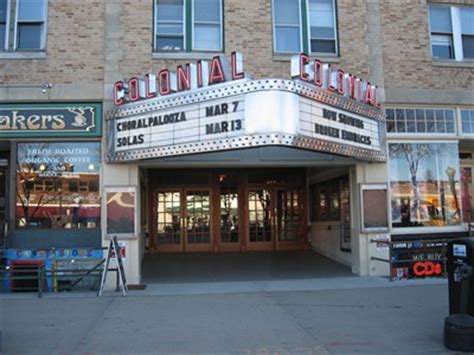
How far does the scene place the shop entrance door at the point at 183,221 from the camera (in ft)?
57.3

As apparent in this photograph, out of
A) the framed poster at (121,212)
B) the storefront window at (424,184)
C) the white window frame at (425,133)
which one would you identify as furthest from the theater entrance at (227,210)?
the framed poster at (121,212)

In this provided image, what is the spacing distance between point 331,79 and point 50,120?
6.29 meters

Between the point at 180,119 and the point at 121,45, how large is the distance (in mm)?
3051

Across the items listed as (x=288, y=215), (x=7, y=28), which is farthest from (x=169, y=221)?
(x=7, y=28)

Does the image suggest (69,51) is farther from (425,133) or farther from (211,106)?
(425,133)

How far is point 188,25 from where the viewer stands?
12.3 meters

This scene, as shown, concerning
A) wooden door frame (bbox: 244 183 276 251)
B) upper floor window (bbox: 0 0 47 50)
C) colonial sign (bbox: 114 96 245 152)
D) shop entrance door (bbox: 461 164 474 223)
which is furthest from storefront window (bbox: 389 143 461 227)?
upper floor window (bbox: 0 0 47 50)

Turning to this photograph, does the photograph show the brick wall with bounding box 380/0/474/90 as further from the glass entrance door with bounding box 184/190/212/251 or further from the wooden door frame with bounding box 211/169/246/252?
the glass entrance door with bounding box 184/190/212/251

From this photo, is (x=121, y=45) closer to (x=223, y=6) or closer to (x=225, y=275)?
(x=223, y=6)

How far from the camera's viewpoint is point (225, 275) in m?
12.7

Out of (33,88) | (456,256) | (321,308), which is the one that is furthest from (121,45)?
(456,256)

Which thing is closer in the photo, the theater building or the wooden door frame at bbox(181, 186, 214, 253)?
the theater building

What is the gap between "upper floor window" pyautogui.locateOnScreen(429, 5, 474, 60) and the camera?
13.4 meters

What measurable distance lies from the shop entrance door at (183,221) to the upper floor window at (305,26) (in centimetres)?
685
